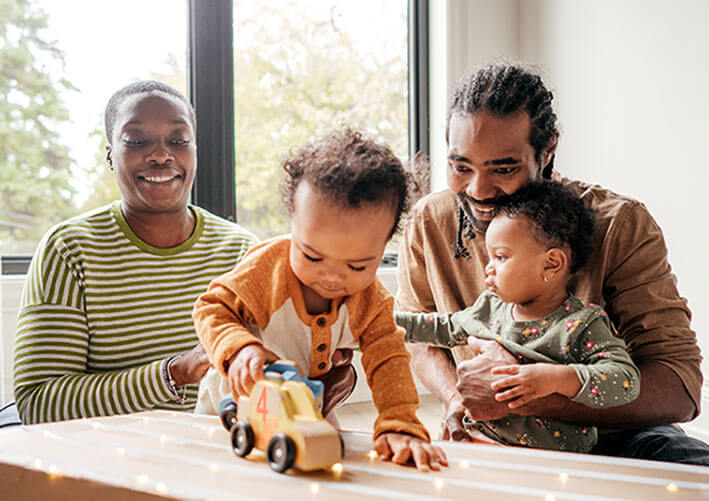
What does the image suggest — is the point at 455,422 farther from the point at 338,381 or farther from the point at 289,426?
the point at 289,426

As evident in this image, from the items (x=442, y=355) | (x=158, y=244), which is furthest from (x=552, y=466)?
(x=158, y=244)

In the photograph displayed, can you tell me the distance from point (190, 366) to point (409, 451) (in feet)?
1.91

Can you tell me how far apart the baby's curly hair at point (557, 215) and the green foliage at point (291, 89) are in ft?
5.77

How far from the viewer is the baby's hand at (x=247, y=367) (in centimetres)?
83

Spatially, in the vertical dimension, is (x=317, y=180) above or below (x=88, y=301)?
above

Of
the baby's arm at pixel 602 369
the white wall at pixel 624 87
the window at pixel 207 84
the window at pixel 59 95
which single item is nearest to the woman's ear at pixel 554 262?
the baby's arm at pixel 602 369

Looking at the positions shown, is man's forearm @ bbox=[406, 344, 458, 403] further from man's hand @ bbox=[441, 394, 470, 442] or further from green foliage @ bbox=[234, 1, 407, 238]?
green foliage @ bbox=[234, 1, 407, 238]

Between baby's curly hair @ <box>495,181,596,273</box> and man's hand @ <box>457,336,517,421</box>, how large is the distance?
0.24m

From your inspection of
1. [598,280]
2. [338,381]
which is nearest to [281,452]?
[338,381]

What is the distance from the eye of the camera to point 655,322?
4.45 feet

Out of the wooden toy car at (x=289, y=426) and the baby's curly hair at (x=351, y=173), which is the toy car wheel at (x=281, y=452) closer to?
the wooden toy car at (x=289, y=426)

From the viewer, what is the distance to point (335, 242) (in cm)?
90

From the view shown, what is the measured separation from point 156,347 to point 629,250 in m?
1.10

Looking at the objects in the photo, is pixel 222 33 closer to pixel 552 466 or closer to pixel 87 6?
pixel 87 6
